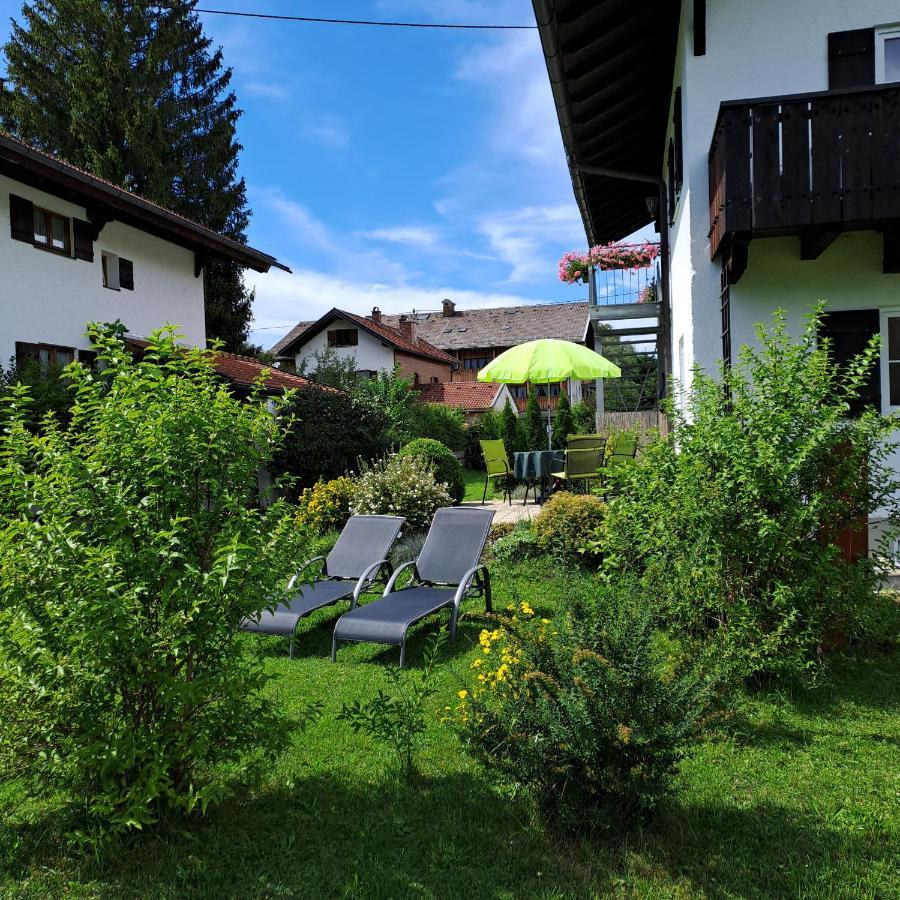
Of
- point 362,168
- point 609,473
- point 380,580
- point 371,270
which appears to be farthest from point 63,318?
point 371,270

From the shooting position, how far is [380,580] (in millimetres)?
7383

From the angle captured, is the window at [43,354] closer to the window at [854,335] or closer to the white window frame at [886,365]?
the window at [854,335]

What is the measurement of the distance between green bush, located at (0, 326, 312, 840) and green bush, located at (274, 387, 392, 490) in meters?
11.4

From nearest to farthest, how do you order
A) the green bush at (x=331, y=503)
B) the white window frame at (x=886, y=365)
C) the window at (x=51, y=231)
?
1. the white window frame at (x=886, y=365)
2. the green bush at (x=331, y=503)
3. the window at (x=51, y=231)

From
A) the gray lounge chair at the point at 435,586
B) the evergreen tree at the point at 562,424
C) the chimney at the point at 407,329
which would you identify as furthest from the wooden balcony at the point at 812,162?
the chimney at the point at 407,329

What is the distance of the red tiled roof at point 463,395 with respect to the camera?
122 feet

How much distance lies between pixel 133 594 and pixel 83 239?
1482 centimetres

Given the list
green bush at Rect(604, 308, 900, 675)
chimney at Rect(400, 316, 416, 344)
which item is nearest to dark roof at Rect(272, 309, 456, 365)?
chimney at Rect(400, 316, 416, 344)

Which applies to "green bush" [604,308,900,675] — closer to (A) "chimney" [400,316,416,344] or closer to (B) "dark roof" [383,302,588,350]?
(A) "chimney" [400,316,416,344]

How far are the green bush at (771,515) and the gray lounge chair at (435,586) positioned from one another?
1960mm

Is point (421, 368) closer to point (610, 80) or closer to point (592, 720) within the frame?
point (610, 80)

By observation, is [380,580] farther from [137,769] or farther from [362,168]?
[362,168]

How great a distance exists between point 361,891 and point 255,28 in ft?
50.3

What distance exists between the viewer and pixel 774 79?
8.04 m
